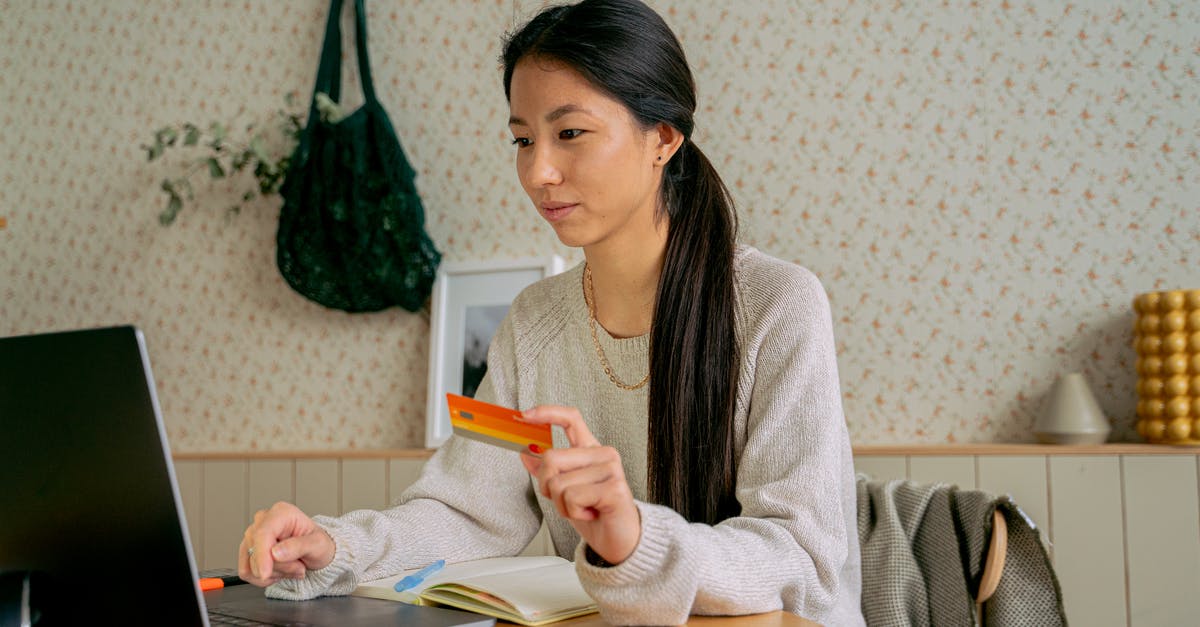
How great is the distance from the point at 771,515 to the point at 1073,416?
1.04 metres

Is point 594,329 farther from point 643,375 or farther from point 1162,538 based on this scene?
point 1162,538

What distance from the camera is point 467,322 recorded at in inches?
86.2

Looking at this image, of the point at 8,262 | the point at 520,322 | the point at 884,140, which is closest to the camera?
the point at 520,322

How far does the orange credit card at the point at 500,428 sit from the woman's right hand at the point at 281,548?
27cm

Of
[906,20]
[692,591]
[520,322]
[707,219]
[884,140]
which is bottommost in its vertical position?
[692,591]

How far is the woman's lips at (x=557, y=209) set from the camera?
109 centimetres

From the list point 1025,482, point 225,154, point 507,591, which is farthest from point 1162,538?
point 225,154

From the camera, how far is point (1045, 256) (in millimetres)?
1804

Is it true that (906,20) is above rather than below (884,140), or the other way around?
above

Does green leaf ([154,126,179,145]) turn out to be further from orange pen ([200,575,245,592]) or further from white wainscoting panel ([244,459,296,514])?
orange pen ([200,575,245,592])

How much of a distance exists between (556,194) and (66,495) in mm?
576

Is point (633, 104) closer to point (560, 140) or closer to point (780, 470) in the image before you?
point (560, 140)

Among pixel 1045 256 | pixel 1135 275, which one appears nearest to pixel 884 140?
pixel 1045 256

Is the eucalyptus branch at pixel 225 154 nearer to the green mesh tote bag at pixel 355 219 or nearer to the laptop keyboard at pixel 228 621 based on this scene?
the green mesh tote bag at pixel 355 219
